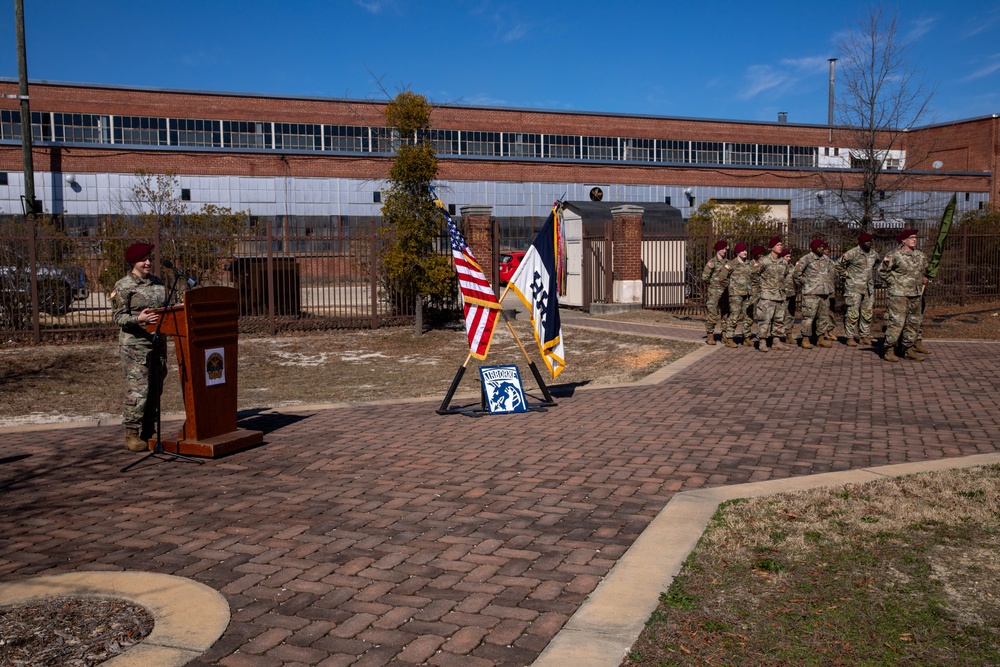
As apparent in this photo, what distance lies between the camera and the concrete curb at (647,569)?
3.62 metres

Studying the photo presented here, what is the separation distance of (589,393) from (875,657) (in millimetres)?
7183

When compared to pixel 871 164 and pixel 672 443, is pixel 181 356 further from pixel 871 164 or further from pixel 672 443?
pixel 871 164

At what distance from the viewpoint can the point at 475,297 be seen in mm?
9109

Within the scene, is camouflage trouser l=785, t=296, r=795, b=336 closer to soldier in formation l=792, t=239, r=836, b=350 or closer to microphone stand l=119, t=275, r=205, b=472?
soldier in formation l=792, t=239, r=836, b=350

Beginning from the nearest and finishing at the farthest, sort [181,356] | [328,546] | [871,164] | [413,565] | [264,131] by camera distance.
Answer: [413,565]
[328,546]
[181,356]
[871,164]
[264,131]

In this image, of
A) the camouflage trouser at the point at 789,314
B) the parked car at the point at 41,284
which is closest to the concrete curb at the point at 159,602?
the camouflage trouser at the point at 789,314

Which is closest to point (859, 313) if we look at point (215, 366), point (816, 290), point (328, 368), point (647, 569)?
point (816, 290)

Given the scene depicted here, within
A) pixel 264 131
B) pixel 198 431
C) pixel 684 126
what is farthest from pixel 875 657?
pixel 684 126

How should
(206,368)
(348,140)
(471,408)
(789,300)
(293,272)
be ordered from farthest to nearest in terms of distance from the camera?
(348,140), (293,272), (789,300), (471,408), (206,368)

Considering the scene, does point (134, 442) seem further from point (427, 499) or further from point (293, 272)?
point (293, 272)

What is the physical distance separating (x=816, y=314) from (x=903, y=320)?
1977 mm

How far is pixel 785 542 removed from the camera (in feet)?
16.0

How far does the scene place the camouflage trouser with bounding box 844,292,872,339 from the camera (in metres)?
14.5

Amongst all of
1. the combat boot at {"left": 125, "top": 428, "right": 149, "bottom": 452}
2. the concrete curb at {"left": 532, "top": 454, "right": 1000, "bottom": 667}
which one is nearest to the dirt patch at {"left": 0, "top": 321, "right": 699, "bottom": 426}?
the combat boot at {"left": 125, "top": 428, "right": 149, "bottom": 452}
